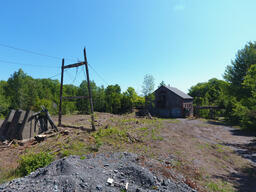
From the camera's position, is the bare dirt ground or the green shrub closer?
the green shrub

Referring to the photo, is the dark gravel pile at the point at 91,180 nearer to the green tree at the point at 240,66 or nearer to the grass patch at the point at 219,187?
the grass patch at the point at 219,187

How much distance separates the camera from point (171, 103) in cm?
3294

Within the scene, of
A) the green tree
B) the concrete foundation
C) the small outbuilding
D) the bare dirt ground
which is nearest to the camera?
the bare dirt ground

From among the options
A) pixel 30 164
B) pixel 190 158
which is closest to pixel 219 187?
pixel 190 158

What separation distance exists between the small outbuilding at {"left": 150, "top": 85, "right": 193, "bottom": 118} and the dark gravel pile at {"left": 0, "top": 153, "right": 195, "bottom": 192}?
2772 cm

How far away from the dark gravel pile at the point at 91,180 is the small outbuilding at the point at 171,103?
27.7m

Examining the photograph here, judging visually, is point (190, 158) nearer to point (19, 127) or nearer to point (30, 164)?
point (30, 164)

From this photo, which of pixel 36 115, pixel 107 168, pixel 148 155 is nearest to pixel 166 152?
pixel 148 155

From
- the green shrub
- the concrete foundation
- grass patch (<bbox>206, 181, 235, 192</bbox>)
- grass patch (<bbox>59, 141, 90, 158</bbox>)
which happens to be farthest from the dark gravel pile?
the concrete foundation

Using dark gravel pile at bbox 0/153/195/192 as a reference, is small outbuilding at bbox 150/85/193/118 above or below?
above

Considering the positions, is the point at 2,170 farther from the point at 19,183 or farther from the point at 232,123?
the point at 232,123

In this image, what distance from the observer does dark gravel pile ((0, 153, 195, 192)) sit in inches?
172

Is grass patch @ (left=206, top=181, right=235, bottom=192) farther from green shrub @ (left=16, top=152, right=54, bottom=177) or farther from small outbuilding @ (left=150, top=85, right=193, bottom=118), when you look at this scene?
small outbuilding @ (left=150, top=85, right=193, bottom=118)

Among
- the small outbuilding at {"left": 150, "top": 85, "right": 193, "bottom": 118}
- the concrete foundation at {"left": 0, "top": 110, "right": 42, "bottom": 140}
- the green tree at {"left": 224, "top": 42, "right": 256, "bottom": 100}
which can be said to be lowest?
the concrete foundation at {"left": 0, "top": 110, "right": 42, "bottom": 140}
